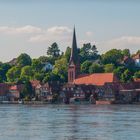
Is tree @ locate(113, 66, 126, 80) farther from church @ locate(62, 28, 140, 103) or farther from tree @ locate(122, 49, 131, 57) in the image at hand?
tree @ locate(122, 49, 131, 57)

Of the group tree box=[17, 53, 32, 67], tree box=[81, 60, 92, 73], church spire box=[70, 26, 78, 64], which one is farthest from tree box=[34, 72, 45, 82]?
tree box=[17, 53, 32, 67]

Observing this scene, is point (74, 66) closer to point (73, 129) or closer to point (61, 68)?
point (61, 68)

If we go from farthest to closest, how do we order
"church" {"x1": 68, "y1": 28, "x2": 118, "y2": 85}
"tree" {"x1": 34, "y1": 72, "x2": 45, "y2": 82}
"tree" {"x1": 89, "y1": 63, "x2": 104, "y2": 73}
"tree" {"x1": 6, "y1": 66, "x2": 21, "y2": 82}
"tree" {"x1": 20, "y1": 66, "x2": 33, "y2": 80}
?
"tree" {"x1": 6, "y1": 66, "x2": 21, "y2": 82} < "tree" {"x1": 20, "y1": 66, "x2": 33, "y2": 80} < "tree" {"x1": 89, "y1": 63, "x2": 104, "y2": 73} < "tree" {"x1": 34, "y1": 72, "x2": 45, "y2": 82} < "church" {"x1": 68, "y1": 28, "x2": 118, "y2": 85}

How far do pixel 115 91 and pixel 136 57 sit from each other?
33.0 meters

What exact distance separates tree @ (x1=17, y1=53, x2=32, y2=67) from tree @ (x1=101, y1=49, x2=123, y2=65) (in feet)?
71.8

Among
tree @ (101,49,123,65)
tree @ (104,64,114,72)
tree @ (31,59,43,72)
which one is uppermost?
tree @ (101,49,123,65)

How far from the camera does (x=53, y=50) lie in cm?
19438

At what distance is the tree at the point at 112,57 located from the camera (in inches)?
6471

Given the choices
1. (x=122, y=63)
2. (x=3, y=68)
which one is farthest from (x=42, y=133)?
(x=3, y=68)

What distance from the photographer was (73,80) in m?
150

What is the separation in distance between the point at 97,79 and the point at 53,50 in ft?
166

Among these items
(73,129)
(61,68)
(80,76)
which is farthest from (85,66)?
→ (73,129)

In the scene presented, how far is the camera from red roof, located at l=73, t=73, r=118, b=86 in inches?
5605

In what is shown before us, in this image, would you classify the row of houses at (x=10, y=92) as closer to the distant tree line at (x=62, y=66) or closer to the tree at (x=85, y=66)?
the distant tree line at (x=62, y=66)
